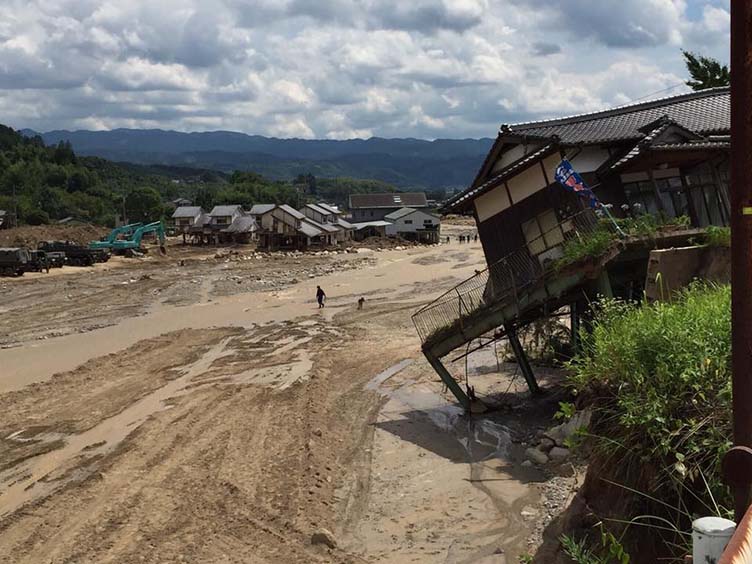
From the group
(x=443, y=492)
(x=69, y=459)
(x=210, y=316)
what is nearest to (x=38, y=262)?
(x=210, y=316)

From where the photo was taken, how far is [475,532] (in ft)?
37.5

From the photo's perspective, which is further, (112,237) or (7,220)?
(7,220)

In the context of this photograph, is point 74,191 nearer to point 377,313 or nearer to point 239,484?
point 377,313

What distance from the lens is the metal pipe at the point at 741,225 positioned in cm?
409

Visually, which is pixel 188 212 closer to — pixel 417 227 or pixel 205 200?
pixel 205 200

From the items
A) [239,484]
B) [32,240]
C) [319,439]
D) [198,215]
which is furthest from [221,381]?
[198,215]

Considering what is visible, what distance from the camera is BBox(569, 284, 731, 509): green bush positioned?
6289 mm

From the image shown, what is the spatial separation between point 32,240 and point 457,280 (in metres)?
46.5

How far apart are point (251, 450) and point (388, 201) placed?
364ft

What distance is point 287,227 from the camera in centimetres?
8588

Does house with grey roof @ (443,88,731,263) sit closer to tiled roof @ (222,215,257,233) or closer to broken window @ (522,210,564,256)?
broken window @ (522,210,564,256)

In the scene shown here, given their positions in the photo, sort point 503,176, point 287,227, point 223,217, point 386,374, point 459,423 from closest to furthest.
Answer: point 459,423 → point 503,176 → point 386,374 → point 287,227 → point 223,217

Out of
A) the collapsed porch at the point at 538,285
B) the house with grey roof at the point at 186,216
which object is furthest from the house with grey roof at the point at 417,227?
the collapsed porch at the point at 538,285

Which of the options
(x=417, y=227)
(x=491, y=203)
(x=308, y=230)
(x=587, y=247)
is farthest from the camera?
(x=417, y=227)
